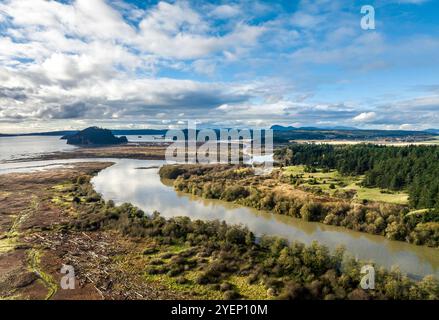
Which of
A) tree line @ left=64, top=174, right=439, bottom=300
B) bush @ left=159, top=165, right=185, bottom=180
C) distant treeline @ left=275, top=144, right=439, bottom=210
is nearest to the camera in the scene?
tree line @ left=64, top=174, right=439, bottom=300

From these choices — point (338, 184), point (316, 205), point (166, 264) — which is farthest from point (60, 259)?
point (338, 184)

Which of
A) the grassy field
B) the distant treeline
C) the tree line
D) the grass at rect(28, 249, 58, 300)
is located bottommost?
the grass at rect(28, 249, 58, 300)

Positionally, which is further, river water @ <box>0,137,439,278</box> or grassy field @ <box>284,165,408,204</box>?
grassy field @ <box>284,165,408,204</box>

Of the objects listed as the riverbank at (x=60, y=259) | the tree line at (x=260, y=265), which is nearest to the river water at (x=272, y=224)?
the tree line at (x=260, y=265)

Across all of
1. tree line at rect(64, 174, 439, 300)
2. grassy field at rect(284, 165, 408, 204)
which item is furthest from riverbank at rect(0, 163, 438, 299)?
grassy field at rect(284, 165, 408, 204)

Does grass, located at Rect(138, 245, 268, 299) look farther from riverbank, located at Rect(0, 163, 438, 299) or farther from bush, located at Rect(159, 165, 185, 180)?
bush, located at Rect(159, 165, 185, 180)

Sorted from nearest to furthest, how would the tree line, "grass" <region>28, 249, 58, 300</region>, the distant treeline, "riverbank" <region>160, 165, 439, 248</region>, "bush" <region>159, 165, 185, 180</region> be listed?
1. the tree line
2. "grass" <region>28, 249, 58, 300</region>
3. "riverbank" <region>160, 165, 439, 248</region>
4. the distant treeline
5. "bush" <region>159, 165, 185, 180</region>
